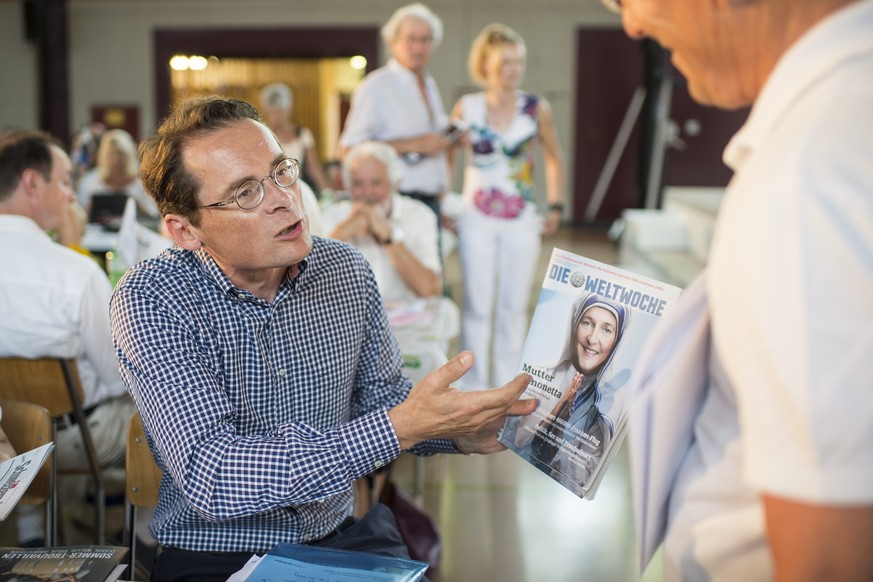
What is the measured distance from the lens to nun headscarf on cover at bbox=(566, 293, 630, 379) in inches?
50.6

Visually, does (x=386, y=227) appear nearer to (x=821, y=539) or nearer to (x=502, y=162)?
(x=502, y=162)

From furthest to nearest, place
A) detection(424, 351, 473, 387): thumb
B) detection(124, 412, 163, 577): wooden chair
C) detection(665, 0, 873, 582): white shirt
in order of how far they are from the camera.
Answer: detection(124, 412, 163, 577): wooden chair
detection(424, 351, 473, 387): thumb
detection(665, 0, 873, 582): white shirt

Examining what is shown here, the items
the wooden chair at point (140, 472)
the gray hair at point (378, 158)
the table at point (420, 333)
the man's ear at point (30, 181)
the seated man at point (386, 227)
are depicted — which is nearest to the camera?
the wooden chair at point (140, 472)

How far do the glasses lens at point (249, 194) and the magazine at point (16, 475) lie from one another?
1.82 feet

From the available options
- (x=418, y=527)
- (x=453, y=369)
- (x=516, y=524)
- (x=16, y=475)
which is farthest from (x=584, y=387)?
(x=516, y=524)

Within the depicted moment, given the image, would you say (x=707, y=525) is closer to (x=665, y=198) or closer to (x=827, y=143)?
(x=827, y=143)

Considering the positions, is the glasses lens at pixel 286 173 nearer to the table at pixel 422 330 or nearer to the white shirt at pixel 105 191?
the table at pixel 422 330

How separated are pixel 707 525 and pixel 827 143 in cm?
42

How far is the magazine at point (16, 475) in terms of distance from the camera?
1.39 metres

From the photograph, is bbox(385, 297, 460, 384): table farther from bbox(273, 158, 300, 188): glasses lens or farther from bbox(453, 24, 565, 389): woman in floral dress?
bbox(453, 24, 565, 389): woman in floral dress

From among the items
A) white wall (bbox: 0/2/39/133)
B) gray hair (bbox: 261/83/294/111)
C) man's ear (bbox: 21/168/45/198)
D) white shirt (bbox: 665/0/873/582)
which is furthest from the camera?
white wall (bbox: 0/2/39/133)

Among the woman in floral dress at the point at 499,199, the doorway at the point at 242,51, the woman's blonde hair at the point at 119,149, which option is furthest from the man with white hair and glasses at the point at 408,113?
the doorway at the point at 242,51

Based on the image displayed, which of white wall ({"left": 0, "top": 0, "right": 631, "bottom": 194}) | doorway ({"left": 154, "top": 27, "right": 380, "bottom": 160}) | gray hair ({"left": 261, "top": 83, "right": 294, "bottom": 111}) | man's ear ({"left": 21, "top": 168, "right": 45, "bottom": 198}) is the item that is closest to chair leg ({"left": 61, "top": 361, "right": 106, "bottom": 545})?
man's ear ({"left": 21, "top": 168, "right": 45, "bottom": 198})

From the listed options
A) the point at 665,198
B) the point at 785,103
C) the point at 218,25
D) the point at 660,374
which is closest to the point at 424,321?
the point at 660,374
